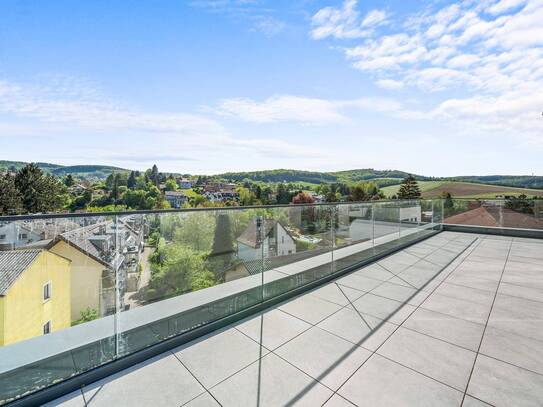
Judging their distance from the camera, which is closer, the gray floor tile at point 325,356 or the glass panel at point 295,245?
the gray floor tile at point 325,356

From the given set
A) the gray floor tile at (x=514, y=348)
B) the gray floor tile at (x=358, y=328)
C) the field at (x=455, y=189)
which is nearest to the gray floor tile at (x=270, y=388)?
the gray floor tile at (x=358, y=328)

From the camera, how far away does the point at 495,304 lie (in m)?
3.15

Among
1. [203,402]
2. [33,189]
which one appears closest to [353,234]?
[203,402]

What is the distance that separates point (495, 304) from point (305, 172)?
349ft

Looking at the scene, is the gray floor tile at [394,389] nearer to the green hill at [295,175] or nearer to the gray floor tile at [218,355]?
the gray floor tile at [218,355]

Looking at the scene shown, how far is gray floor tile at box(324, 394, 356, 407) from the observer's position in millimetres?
1583

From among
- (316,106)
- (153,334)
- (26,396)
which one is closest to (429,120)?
(316,106)

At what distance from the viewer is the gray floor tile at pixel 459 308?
111 inches

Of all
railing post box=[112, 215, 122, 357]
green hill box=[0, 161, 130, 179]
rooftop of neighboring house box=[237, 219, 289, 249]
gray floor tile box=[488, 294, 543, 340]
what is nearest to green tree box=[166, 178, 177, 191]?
green hill box=[0, 161, 130, 179]

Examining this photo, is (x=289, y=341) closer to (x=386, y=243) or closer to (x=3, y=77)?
(x=386, y=243)

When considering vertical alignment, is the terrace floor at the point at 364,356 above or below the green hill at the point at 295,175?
below

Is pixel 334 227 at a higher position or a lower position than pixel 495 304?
higher

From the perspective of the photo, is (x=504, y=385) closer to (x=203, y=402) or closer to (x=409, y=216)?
(x=203, y=402)

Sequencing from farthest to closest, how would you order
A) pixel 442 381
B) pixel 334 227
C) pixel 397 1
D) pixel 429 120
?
pixel 429 120, pixel 397 1, pixel 334 227, pixel 442 381
